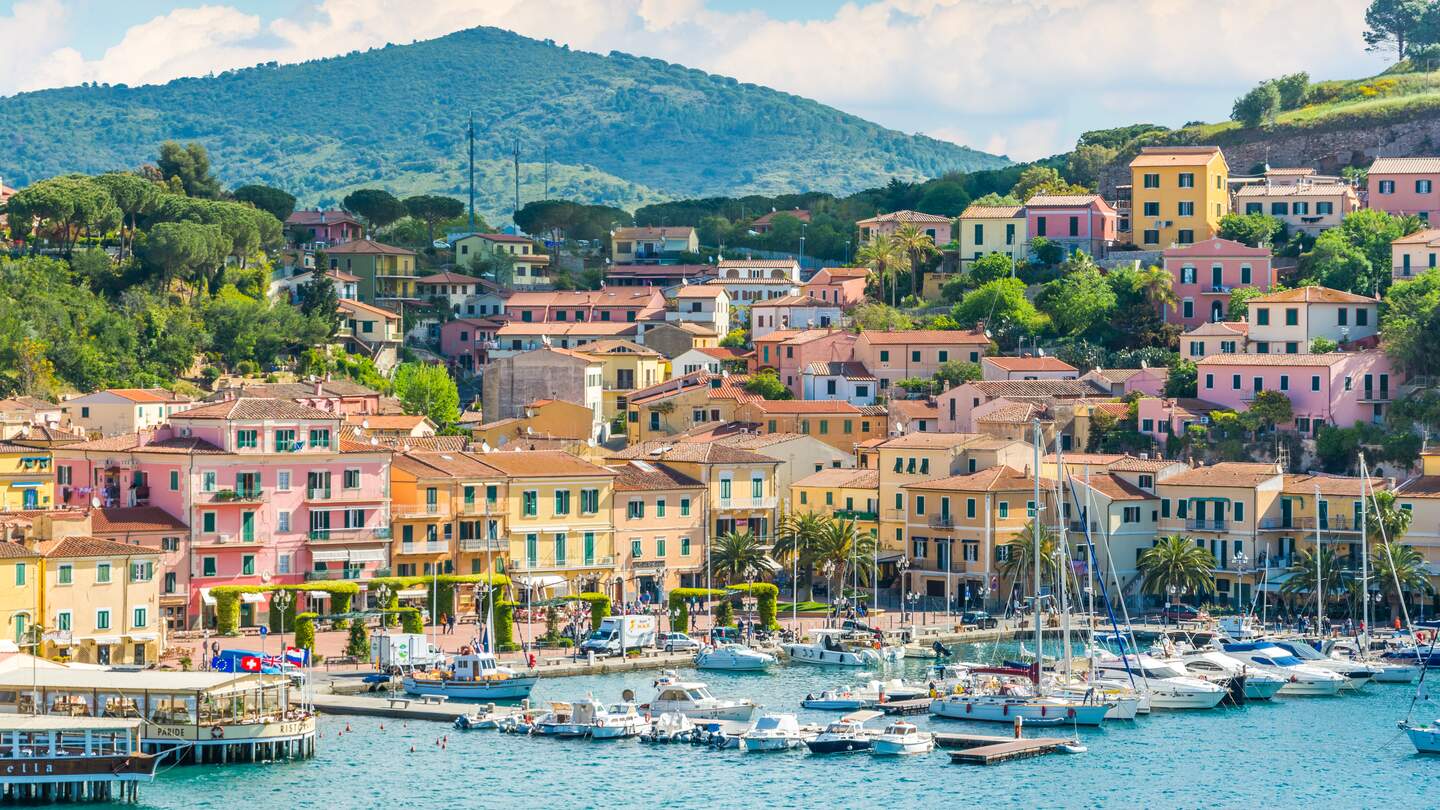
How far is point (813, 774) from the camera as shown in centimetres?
6112

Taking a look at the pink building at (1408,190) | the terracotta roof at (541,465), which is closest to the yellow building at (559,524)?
the terracotta roof at (541,465)

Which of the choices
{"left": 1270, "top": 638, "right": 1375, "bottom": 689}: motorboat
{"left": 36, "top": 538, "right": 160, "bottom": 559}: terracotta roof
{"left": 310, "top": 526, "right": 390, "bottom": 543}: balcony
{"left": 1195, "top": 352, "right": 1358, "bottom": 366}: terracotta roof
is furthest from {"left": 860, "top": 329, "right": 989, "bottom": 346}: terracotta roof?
{"left": 36, "top": 538, "right": 160, "bottom": 559}: terracotta roof

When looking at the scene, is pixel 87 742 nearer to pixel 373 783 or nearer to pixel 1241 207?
pixel 373 783

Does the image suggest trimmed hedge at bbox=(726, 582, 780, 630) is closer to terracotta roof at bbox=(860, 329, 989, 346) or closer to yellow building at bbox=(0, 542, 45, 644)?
yellow building at bbox=(0, 542, 45, 644)

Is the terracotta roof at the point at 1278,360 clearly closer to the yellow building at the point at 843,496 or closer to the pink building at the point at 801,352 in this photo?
the yellow building at the point at 843,496

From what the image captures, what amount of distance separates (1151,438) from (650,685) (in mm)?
34965

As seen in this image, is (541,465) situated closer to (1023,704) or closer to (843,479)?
(843,479)

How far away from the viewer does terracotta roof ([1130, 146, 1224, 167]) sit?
403 ft

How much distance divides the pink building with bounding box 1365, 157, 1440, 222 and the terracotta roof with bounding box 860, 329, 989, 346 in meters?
21.4

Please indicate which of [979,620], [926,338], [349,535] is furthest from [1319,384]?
→ [349,535]

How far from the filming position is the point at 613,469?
9088cm

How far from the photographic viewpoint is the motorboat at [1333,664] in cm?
7632

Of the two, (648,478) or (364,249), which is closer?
(648,478)

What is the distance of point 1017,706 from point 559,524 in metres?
23.6
